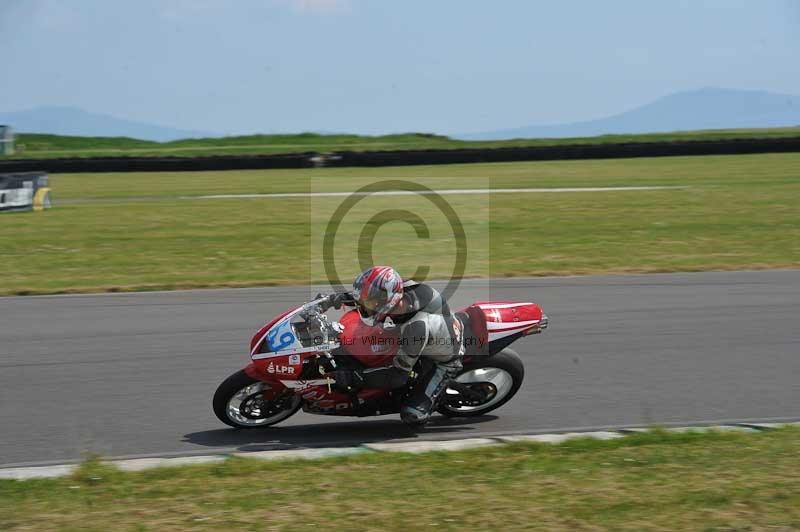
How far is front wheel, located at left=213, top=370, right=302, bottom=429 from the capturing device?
693 centimetres

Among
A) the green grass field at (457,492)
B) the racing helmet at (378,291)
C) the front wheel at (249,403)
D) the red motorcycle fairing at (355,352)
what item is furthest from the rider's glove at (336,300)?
the green grass field at (457,492)

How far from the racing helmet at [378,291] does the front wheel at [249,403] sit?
37.2 inches

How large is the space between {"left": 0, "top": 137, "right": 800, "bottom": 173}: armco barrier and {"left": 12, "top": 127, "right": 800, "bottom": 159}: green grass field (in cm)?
434

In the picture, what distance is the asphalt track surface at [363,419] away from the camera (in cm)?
711

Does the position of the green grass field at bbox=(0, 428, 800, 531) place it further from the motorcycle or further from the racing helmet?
the racing helmet

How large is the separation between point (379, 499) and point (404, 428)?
2.06m

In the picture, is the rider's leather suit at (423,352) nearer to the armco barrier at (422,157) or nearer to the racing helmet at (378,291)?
the racing helmet at (378,291)

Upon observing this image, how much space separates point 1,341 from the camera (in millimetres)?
10156

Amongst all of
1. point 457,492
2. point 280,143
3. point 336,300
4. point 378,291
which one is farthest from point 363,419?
point 280,143

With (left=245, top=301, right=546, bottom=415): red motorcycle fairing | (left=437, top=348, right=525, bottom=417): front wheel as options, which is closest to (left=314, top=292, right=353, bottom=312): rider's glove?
(left=245, top=301, right=546, bottom=415): red motorcycle fairing

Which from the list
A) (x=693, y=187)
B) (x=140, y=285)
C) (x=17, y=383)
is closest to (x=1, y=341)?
(x=17, y=383)

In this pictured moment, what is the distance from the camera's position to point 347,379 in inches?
273

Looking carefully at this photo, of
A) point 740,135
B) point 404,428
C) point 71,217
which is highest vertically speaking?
point 740,135

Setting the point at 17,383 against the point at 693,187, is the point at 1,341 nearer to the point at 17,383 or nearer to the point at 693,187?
the point at 17,383
